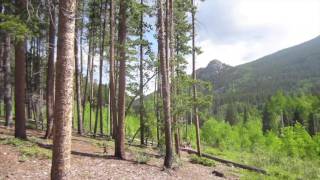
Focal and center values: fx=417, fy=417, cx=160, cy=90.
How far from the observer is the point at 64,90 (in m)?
6.70

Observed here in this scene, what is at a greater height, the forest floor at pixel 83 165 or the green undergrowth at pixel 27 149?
the green undergrowth at pixel 27 149

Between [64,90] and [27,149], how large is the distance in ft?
29.1

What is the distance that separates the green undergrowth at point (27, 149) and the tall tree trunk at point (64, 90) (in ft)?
25.1

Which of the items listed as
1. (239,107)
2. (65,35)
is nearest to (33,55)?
(65,35)

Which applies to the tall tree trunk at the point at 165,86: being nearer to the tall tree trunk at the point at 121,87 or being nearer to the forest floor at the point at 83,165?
the forest floor at the point at 83,165

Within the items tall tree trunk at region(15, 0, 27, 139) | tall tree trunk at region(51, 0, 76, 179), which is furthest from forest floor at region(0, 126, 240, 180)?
tall tree trunk at region(51, 0, 76, 179)

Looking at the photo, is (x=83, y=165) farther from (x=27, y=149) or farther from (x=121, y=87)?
(x=121, y=87)

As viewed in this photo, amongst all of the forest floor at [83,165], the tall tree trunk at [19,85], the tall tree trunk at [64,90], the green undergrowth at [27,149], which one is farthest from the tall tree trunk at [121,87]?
the tall tree trunk at [64,90]

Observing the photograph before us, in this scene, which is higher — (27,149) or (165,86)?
(165,86)

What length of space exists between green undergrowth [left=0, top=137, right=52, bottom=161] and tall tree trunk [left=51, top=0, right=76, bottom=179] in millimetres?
7661

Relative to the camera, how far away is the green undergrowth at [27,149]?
46.8 ft

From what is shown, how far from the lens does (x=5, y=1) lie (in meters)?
18.8

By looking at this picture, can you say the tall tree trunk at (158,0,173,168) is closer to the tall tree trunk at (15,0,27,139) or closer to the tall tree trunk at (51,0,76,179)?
the tall tree trunk at (15,0,27,139)

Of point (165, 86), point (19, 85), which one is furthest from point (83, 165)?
point (165, 86)
